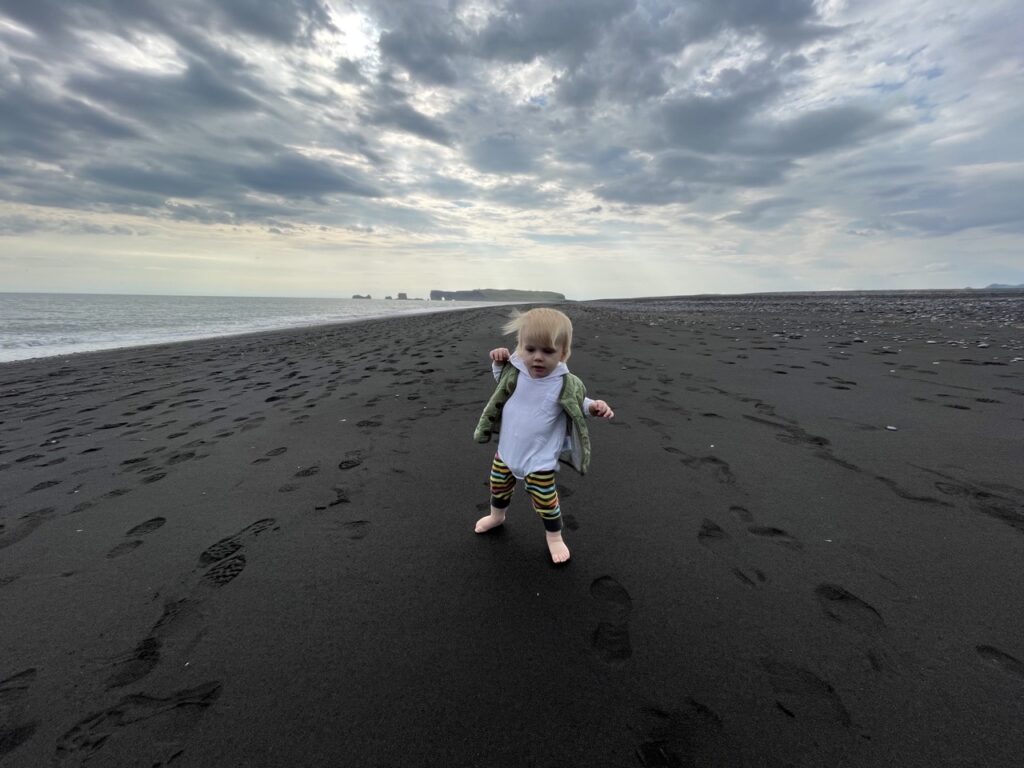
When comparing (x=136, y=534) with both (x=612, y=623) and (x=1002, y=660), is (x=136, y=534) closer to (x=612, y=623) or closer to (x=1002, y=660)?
(x=612, y=623)

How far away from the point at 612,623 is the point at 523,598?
514 millimetres

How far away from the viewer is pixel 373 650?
6.87 feet

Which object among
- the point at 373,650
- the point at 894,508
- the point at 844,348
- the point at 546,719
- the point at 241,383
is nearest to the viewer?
the point at 546,719

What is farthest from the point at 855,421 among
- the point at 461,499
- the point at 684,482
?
the point at 461,499

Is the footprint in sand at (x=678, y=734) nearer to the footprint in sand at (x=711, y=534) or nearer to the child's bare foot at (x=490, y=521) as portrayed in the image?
the footprint in sand at (x=711, y=534)

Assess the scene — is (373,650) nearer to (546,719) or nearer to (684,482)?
(546,719)

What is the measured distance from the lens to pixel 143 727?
174 cm

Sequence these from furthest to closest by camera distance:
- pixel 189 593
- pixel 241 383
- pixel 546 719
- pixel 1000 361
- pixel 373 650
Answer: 1. pixel 241 383
2. pixel 1000 361
3. pixel 189 593
4. pixel 373 650
5. pixel 546 719

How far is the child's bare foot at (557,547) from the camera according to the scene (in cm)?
275

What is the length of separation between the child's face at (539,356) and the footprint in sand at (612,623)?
1351 mm

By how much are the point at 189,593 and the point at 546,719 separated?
2.20m

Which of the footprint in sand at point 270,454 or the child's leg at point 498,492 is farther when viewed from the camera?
the footprint in sand at point 270,454

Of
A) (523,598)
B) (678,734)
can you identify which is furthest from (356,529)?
(678,734)

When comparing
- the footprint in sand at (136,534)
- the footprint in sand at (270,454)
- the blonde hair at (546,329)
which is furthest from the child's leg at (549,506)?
the footprint in sand at (270,454)
